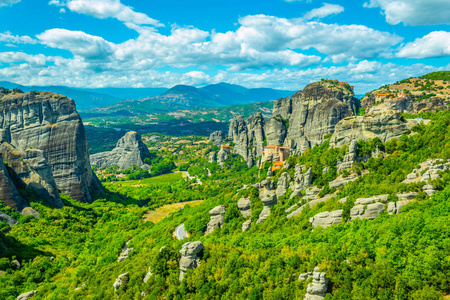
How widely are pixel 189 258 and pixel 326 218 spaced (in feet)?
53.6

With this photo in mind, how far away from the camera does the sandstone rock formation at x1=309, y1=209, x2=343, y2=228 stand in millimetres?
32078

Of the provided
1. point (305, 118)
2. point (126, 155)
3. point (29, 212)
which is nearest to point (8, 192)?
point (29, 212)

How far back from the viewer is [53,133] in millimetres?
80312

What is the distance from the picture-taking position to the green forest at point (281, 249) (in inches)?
866

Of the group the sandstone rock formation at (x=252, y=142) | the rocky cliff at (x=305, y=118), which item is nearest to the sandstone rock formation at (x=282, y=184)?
the rocky cliff at (x=305, y=118)

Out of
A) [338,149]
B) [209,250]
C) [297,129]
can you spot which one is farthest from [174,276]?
[297,129]

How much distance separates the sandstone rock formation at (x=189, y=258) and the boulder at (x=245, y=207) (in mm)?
16670

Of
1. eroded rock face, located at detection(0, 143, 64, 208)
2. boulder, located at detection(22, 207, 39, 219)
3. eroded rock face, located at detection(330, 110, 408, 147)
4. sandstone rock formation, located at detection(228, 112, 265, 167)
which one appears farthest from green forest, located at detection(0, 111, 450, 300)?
sandstone rock formation, located at detection(228, 112, 265, 167)

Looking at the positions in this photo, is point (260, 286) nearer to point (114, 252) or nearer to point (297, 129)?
point (114, 252)

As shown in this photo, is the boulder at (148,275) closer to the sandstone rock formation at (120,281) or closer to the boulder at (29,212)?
the sandstone rock formation at (120,281)

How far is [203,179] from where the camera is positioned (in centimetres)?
13700

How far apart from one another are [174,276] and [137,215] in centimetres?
5263

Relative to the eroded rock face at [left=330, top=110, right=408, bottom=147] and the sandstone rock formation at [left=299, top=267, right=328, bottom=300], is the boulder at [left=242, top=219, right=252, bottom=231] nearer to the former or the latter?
the eroded rock face at [left=330, top=110, right=408, bottom=147]

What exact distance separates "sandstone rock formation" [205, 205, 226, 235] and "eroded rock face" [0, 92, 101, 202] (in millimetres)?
47695
